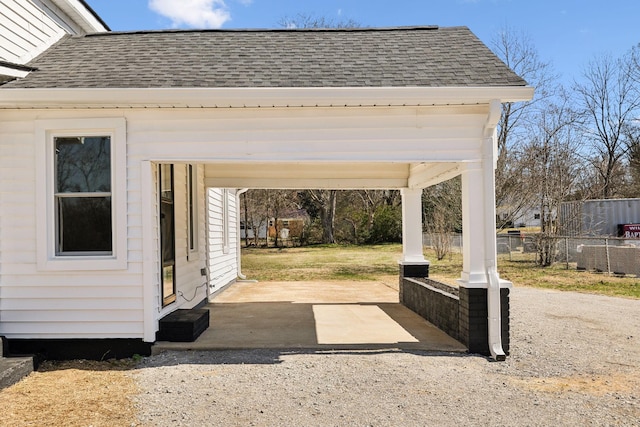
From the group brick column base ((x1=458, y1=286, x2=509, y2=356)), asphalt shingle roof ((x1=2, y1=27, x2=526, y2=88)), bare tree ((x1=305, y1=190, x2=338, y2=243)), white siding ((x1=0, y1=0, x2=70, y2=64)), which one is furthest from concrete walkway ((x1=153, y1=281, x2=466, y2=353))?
bare tree ((x1=305, y1=190, x2=338, y2=243))

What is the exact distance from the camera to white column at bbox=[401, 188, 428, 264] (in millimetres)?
8875

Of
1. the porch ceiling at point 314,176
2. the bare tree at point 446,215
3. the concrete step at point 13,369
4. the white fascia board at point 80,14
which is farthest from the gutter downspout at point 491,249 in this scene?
the bare tree at point 446,215

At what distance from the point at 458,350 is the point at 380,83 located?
3069 millimetres

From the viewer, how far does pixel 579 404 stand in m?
3.99

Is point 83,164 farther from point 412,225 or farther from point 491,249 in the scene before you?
point 412,225

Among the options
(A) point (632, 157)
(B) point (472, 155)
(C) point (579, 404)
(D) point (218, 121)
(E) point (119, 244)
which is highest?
(A) point (632, 157)

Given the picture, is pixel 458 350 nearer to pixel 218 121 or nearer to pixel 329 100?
pixel 329 100

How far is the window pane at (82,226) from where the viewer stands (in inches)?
212

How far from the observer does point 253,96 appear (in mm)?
5137

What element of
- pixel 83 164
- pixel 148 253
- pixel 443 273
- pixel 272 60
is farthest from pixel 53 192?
pixel 443 273

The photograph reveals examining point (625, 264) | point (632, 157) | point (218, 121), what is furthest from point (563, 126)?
point (218, 121)

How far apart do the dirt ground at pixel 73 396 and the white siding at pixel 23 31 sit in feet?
12.2

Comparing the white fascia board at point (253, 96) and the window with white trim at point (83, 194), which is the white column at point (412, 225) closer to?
the white fascia board at point (253, 96)

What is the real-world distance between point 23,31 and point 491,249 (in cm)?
631
